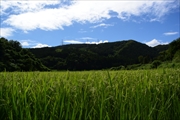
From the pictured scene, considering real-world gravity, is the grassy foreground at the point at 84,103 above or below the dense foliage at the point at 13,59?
below

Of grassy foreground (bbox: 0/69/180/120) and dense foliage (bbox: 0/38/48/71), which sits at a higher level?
dense foliage (bbox: 0/38/48/71)

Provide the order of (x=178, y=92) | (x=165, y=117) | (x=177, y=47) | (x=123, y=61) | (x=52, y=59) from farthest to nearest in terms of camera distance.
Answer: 1. (x=123, y=61)
2. (x=52, y=59)
3. (x=177, y=47)
4. (x=178, y=92)
5. (x=165, y=117)

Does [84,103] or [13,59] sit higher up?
[13,59]

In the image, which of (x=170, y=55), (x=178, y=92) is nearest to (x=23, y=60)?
(x=170, y=55)

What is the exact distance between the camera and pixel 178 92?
4000 mm

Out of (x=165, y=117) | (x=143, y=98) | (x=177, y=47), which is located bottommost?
(x=165, y=117)

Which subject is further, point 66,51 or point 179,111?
point 66,51

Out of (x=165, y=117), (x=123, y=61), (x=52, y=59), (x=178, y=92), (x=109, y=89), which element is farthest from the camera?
(x=123, y=61)

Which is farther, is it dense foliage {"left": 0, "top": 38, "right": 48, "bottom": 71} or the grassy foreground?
dense foliage {"left": 0, "top": 38, "right": 48, "bottom": 71}

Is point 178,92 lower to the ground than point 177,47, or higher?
lower

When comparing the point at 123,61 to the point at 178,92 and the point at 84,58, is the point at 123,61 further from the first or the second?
the point at 178,92

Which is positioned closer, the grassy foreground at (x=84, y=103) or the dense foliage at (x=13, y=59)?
the grassy foreground at (x=84, y=103)

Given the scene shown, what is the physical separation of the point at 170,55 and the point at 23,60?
47508 millimetres

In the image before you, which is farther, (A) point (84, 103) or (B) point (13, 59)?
(B) point (13, 59)
